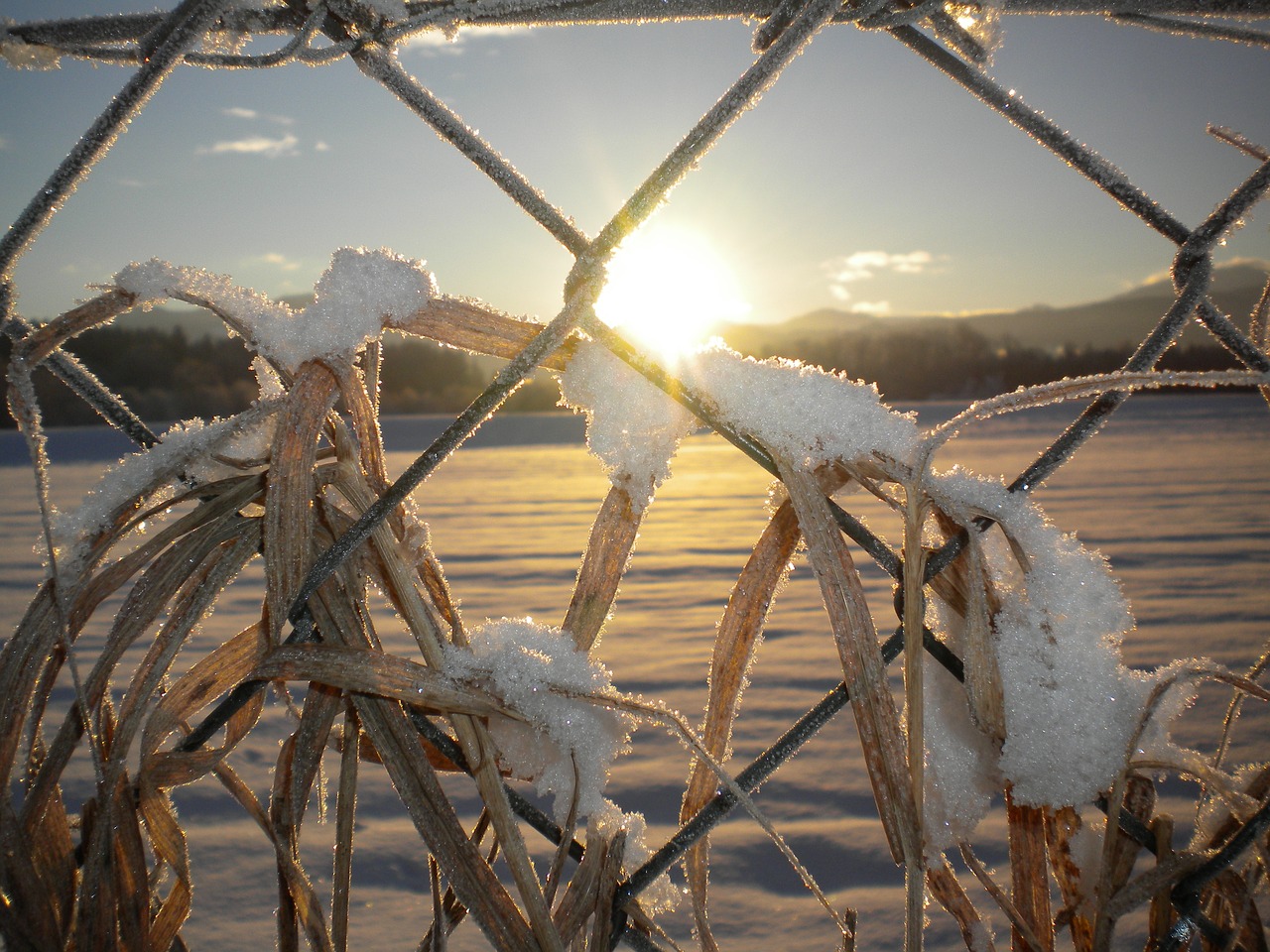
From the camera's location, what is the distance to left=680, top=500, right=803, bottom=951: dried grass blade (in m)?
0.57

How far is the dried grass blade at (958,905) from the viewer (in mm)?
539

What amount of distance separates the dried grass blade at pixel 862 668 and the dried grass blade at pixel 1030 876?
0.41 feet

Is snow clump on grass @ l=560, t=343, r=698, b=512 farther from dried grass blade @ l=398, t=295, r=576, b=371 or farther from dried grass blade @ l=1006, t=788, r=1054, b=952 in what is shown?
dried grass blade @ l=1006, t=788, r=1054, b=952

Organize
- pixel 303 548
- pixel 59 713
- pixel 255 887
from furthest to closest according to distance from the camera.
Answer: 1. pixel 59 713
2. pixel 255 887
3. pixel 303 548

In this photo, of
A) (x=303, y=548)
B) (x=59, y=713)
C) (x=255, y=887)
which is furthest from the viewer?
(x=59, y=713)

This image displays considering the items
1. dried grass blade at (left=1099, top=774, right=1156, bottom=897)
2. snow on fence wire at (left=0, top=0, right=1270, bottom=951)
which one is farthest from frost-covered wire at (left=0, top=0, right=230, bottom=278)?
dried grass blade at (left=1099, top=774, right=1156, bottom=897)

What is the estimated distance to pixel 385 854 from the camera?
117 cm

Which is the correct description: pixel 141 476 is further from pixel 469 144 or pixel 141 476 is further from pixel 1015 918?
pixel 1015 918

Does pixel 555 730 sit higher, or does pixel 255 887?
pixel 555 730

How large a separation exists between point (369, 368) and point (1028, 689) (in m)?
0.56

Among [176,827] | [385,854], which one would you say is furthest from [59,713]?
[176,827]

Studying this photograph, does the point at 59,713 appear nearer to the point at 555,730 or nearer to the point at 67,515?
the point at 67,515

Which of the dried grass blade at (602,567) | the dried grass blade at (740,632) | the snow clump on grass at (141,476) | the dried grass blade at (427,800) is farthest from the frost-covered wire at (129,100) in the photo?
the dried grass blade at (740,632)

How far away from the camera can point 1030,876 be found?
1.82ft
